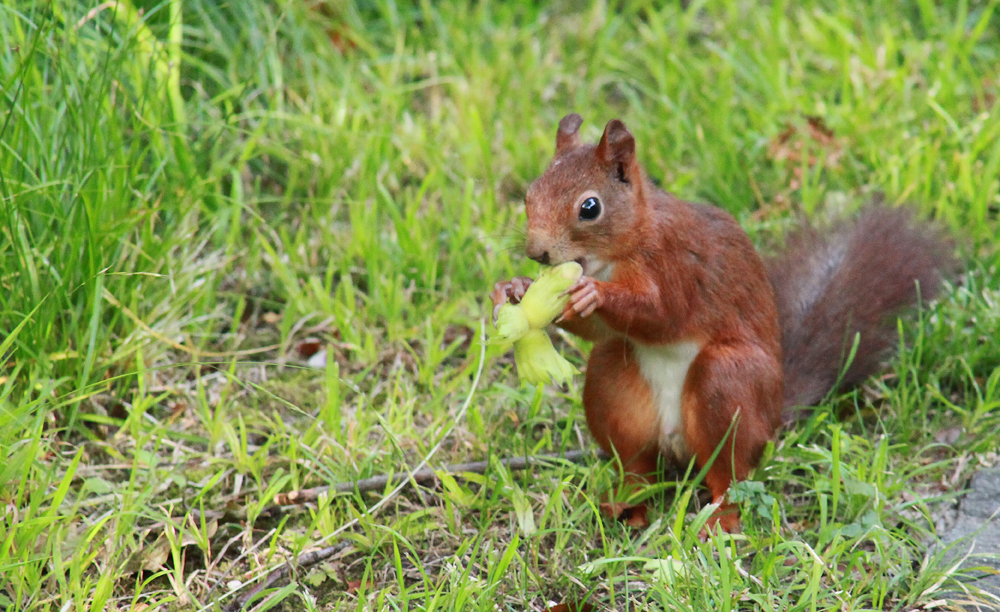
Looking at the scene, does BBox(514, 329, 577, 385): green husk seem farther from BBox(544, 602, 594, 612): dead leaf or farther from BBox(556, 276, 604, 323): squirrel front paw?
BBox(544, 602, 594, 612): dead leaf

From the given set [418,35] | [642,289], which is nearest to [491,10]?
[418,35]

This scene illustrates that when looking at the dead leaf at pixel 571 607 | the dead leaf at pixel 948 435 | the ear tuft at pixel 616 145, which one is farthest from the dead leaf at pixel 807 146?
the dead leaf at pixel 571 607

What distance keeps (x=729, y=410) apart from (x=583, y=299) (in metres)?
0.45

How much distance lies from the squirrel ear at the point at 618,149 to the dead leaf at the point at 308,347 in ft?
3.87

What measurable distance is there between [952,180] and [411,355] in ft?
5.82

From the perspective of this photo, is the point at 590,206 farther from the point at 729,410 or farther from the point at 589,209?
the point at 729,410

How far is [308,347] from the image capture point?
312 cm

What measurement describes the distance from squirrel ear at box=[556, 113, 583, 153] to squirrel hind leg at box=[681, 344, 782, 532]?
0.54 m

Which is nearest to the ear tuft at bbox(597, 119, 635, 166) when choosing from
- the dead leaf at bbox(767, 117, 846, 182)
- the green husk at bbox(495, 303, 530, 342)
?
the green husk at bbox(495, 303, 530, 342)

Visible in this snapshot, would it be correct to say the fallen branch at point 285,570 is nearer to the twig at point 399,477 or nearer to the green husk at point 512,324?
the twig at point 399,477

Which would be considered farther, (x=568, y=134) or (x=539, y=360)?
(x=568, y=134)

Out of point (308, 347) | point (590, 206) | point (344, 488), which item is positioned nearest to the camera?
point (590, 206)

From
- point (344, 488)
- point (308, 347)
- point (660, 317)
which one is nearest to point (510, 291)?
point (660, 317)

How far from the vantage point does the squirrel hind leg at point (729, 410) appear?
7.66ft
